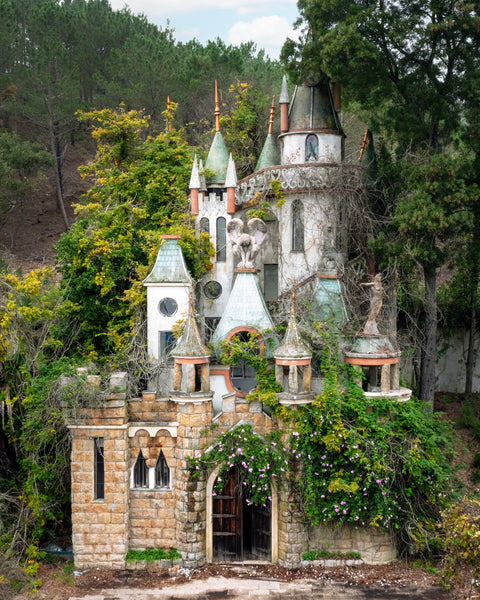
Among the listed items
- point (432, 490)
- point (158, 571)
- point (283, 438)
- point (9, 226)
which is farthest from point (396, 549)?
point (9, 226)

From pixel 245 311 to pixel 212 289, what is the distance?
3.76 metres

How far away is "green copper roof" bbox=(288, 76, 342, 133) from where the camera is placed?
23.1 m

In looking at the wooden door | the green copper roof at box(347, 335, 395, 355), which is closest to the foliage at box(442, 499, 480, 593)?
the green copper roof at box(347, 335, 395, 355)

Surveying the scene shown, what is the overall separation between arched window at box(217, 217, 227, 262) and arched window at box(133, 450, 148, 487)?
318 inches

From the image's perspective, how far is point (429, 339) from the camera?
22.7 m

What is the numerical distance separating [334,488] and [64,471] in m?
7.92

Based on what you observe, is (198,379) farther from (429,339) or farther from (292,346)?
(429,339)

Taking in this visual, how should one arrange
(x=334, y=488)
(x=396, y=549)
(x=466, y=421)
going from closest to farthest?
(x=334, y=488) → (x=396, y=549) → (x=466, y=421)

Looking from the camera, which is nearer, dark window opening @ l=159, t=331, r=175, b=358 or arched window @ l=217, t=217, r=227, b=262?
dark window opening @ l=159, t=331, r=175, b=358

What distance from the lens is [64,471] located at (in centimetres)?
1898

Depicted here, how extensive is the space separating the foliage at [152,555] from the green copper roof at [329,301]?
8050 millimetres

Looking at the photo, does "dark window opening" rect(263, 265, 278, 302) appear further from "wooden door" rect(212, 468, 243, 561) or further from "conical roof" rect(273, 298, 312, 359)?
"wooden door" rect(212, 468, 243, 561)

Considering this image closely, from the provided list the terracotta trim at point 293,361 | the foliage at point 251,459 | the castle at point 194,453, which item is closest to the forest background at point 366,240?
the castle at point 194,453

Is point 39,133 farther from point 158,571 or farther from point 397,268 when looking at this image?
point 158,571
